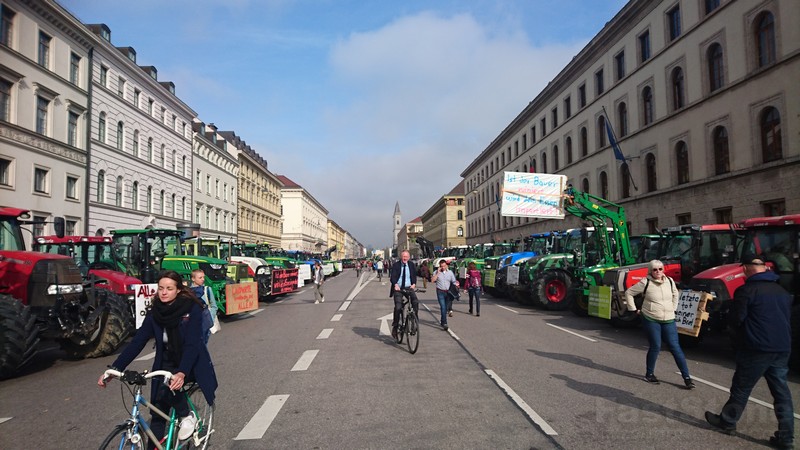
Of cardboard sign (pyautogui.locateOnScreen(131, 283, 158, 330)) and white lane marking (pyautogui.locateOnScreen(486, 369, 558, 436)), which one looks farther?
cardboard sign (pyautogui.locateOnScreen(131, 283, 158, 330))

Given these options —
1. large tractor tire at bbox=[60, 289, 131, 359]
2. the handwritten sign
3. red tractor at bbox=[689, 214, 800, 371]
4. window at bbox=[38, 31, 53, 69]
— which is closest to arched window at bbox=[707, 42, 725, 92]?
the handwritten sign

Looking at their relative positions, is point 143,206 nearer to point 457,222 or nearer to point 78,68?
point 78,68

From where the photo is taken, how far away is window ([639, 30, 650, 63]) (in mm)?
32062

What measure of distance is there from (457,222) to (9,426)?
333 feet

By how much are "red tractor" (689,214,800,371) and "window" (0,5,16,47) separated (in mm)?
31226

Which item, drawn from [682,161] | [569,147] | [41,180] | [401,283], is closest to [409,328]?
[401,283]

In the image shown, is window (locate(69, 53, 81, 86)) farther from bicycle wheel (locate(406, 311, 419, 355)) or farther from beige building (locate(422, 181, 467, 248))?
beige building (locate(422, 181, 467, 248))

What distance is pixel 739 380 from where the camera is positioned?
5145 millimetres

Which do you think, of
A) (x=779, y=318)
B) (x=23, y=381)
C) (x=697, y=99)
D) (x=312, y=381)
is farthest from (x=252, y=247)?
(x=779, y=318)

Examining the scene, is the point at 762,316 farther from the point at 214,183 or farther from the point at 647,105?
the point at 214,183

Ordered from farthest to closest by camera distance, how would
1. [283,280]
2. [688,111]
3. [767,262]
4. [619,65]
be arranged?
1. [619,65]
2. [688,111]
3. [283,280]
4. [767,262]

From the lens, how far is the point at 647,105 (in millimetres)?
32469

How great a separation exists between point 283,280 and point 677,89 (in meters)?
23.9

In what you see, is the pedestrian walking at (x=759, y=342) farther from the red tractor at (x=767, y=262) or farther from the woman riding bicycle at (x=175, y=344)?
the woman riding bicycle at (x=175, y=344)
